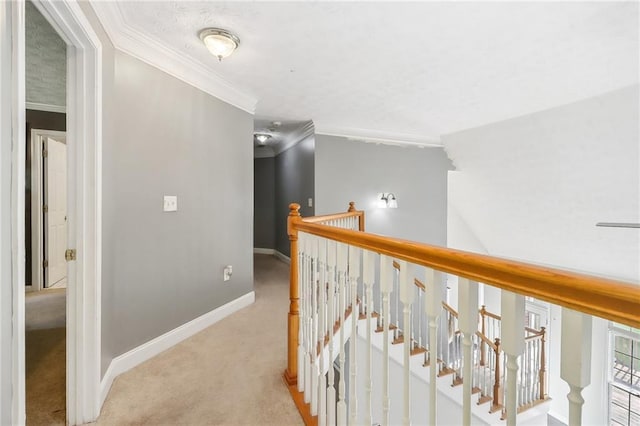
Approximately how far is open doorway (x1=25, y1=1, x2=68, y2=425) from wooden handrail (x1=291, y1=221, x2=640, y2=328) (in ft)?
7.16

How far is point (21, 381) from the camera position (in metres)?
0.91

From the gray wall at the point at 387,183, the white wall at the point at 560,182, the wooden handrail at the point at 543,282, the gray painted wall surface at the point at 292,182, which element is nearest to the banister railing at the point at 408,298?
the wooden handrail at the point at 543,282

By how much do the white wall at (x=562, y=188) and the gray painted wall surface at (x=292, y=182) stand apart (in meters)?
2.47

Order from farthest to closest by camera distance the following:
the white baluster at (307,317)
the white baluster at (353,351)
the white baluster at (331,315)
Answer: the white baluster at (307,317) < the white baluster at (331,315) < the white baluster at (353,351)

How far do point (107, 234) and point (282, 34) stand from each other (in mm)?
1790

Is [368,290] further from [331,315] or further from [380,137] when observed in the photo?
[380,137]

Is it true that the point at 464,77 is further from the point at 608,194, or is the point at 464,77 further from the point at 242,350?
the point at 242,350

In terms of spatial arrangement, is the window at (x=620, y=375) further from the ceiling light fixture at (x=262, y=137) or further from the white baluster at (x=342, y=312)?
the ceiling light fixture at (x=262, y=137)

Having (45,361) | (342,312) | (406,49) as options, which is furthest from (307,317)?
(406,49)

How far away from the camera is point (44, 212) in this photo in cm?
351

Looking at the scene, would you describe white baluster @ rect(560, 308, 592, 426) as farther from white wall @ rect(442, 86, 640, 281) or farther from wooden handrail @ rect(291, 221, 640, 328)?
white wall @ rect(442, 86, 640, 281)

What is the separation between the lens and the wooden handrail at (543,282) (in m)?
0.44

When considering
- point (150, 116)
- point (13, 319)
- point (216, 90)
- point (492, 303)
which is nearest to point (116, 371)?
point (13, 319)

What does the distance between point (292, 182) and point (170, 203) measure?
3.07m
